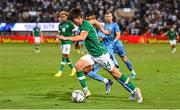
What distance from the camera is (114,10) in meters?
63.0

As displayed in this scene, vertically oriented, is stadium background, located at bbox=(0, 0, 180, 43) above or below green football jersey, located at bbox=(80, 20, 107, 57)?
below

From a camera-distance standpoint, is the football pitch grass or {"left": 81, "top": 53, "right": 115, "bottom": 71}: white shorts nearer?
the football pitch grass

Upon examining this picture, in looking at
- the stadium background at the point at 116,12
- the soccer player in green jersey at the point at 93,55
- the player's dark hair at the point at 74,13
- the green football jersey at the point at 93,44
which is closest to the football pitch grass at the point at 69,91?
the soccer player in green jersey at the point at 93,55

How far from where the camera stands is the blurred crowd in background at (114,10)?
197 ft

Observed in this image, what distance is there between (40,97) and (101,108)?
2.84 m

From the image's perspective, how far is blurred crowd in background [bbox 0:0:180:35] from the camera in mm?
60031

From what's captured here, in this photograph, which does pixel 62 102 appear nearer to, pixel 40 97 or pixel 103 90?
pixel 40 97

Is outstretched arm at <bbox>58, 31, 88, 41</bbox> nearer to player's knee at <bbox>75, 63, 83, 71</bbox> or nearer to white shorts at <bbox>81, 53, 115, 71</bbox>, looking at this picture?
white shorts at <bbox>81, 53, 115, 71</bbox>

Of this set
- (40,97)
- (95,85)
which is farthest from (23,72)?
(40,97)

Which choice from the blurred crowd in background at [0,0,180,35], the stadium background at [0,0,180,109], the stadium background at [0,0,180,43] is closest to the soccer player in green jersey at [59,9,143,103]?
the stadium background at [0,0,180,109]

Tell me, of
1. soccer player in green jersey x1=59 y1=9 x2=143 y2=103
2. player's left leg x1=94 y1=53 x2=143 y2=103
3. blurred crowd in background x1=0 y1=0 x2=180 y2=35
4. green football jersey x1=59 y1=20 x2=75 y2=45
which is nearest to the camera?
soccer player in green jersey x1=59 y1=9 x2=143 y2=103

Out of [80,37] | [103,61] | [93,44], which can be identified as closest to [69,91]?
[103,61]

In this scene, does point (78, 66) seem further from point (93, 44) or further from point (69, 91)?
point (69, 91)

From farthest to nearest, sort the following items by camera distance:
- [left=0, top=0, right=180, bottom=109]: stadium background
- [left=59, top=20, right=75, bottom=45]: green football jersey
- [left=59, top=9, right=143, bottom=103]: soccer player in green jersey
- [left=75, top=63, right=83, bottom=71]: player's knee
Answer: [left=59, top=20, right=75, bottom=45]: green football jersey → [left=75, top=63, right=83, bottom=71]: player's knee → [left=59, top=9, right=143, bottom=103]: soccer player in green jersey → [left=0, top=0, right=180, bottom=109]: stadium background
